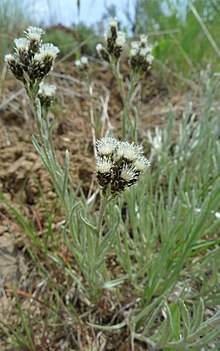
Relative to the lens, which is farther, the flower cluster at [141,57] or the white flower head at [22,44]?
the flower cluster at [141,57]

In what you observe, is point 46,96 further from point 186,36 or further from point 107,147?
point 186,36

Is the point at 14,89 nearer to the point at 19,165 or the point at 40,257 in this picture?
the point at 19,165

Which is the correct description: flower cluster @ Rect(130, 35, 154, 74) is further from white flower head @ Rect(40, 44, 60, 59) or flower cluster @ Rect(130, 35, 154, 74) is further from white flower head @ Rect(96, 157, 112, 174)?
white flower head @ Rect(96, 157, 112, 174)

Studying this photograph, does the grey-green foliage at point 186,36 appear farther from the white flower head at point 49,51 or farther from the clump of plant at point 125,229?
the white flower head at point 49,51

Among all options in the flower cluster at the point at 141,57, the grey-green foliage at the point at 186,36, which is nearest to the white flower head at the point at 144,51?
the flower cluster at the point at 141,57

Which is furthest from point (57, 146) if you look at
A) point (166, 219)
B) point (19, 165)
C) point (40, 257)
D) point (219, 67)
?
point (219, 67)

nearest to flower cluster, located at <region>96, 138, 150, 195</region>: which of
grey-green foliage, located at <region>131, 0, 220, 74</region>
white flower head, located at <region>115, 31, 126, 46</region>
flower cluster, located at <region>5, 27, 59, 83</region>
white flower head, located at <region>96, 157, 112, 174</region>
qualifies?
white flower head, located at <region>96, 157, 112, 174</region>

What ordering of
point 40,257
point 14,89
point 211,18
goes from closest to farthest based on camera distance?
point 40,257
point 14,89
point 211,18
